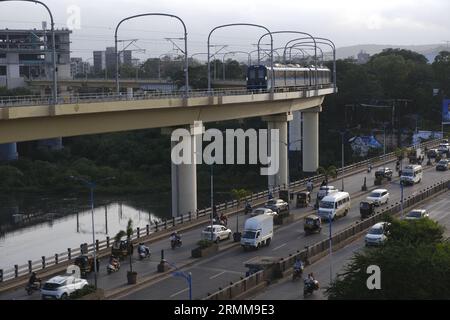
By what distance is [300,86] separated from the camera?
63.8 m

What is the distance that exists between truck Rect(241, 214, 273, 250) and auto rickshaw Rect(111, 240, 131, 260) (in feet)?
17.6

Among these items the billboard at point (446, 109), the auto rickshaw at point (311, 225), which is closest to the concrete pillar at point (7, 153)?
the billboard at point (446, 109)

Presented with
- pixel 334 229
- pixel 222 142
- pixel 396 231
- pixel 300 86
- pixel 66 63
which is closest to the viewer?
pixel 396 231

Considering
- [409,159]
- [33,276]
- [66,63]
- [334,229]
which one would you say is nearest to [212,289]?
[33,276]

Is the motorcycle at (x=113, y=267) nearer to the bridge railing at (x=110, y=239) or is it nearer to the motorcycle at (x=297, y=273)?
the bridge railing at (x=110, y=239)

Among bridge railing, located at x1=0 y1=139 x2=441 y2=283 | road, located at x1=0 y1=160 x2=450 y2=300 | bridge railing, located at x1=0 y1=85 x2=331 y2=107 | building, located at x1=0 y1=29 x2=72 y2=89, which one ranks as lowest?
road, located at x1=0 y1=160 x2=450 y2=300

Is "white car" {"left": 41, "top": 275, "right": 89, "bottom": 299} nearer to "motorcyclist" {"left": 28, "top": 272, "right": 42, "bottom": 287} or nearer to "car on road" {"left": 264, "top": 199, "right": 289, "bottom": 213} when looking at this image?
"motorcyclist" {"left": 28, "top": 272, "right": 42, "bottom": 287}

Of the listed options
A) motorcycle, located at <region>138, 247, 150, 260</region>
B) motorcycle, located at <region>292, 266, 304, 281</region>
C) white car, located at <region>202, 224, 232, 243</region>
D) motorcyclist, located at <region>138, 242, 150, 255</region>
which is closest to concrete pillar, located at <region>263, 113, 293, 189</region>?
white car, located at <region>202, 224, 232, 243</region>

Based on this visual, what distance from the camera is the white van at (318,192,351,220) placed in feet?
134

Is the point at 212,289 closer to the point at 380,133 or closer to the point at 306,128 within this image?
the point at 306,128

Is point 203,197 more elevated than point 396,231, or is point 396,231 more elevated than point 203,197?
point 396,231

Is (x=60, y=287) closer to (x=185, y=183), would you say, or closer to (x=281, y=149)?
(x=185, y=183)

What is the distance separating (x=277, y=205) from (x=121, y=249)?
13.4 meters
